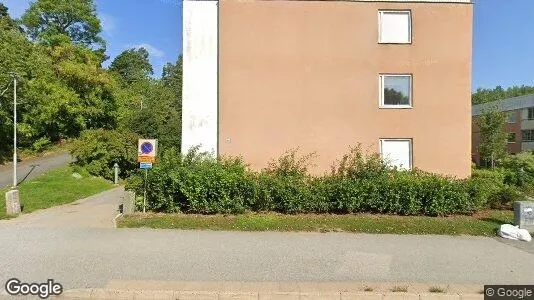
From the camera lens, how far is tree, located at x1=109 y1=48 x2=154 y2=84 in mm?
64438

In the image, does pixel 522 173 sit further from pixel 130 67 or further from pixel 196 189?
pixel 130 67

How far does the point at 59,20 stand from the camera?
136 feet

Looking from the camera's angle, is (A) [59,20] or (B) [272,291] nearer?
(B) [272,291]

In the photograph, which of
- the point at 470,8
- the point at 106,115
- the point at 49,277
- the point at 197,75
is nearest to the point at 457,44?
the point at 470,8

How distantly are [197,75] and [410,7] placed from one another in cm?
791

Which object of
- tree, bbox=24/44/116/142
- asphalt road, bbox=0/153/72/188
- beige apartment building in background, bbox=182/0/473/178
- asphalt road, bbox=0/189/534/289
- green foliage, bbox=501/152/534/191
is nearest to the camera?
asphalt road, bbox=0/189/534/289

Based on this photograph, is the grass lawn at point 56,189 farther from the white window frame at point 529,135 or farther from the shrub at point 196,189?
the white window frame at point 529,135

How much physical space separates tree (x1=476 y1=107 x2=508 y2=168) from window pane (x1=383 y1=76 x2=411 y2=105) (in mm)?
28581

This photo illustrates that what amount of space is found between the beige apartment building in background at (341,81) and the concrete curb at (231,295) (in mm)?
8347

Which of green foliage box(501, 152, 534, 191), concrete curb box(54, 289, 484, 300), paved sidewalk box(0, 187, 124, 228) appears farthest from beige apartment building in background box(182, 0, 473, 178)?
concrete curb box(54, 289, 484, 300)

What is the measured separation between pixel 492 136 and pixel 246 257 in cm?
3805

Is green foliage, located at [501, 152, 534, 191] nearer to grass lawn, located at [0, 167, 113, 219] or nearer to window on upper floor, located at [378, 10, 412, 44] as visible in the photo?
window on upper floor, located at [378, 10, 412, 44]

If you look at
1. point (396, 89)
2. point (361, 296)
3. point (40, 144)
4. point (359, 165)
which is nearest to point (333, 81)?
point (396, 89)

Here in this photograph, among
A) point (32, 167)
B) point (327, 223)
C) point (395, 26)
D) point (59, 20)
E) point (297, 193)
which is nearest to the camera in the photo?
point (327, 223)
